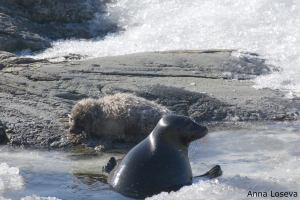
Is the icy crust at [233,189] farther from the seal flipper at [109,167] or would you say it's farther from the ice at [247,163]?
the seal flipper at [109,167]

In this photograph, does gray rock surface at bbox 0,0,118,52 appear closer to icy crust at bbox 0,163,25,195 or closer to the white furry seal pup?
the white furry seal pup

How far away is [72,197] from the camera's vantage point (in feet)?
11.0

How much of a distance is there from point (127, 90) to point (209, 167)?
11.6 ft

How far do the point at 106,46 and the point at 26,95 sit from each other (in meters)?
6.01

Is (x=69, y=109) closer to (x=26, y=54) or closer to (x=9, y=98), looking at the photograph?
(x=9, y=98)

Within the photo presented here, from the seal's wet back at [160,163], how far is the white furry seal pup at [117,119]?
221 centimetres

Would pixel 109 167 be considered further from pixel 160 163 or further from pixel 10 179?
pixel 10 179

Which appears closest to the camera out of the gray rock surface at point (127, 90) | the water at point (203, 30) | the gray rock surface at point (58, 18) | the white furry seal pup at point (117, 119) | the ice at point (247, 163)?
the ice at point (247, 163)

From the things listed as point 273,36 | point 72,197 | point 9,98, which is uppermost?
point 273,36

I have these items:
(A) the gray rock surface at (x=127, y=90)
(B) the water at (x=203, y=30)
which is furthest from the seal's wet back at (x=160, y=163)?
(B) the water at (x=203, y=30)

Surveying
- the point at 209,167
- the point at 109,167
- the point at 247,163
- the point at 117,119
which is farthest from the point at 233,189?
the point at 117,119

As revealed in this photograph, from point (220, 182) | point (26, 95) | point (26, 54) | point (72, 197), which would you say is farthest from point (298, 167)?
point (26, 54)

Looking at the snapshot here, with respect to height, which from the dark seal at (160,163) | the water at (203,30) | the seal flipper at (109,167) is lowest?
the seal flipper at (109,167)

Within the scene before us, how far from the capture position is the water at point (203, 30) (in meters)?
11.5
